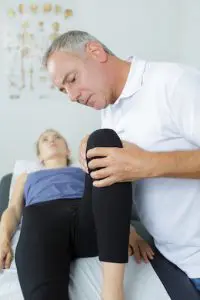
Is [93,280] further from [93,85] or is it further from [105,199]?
[93,85]

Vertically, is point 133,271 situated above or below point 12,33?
below

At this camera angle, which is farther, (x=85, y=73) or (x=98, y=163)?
(x=85, y=73)

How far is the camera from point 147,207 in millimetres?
1083

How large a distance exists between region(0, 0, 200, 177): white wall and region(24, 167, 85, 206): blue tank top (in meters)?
0.73

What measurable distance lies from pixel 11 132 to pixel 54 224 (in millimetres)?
1373

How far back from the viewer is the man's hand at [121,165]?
35.9 inches

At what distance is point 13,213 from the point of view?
1.66 m

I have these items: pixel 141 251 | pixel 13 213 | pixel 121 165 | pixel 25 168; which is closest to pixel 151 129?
pixel 121 165

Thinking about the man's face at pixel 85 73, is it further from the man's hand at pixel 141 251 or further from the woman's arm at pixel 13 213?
the woman's arm at pixel 13 213

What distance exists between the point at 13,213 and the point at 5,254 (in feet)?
0.97

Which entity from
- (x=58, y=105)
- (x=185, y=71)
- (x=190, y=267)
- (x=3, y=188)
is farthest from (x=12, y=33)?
(x=190, y=267)

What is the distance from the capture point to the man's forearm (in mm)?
908

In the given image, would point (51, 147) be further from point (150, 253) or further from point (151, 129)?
point (151, 129)

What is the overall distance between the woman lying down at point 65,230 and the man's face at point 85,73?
154mm
